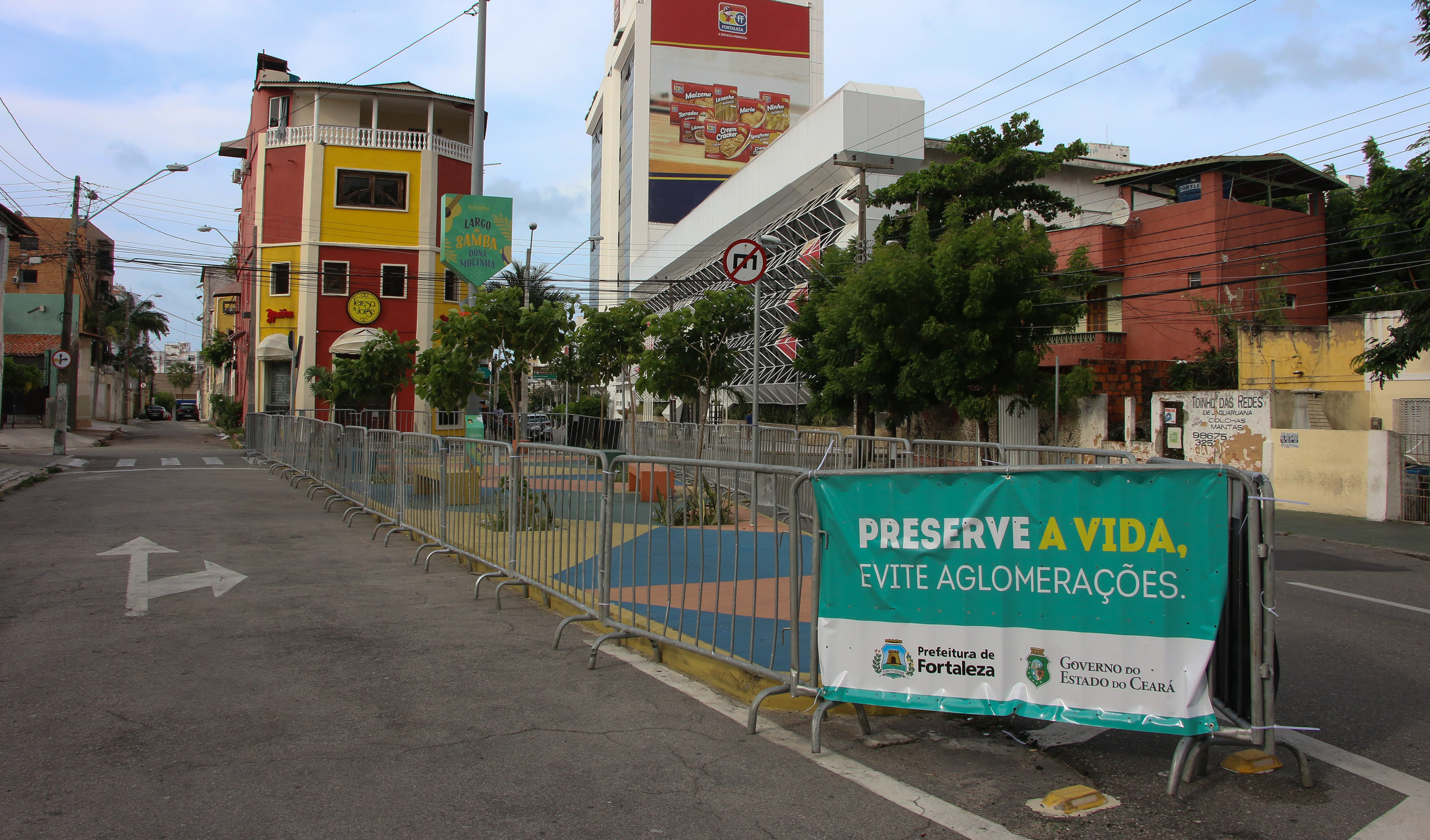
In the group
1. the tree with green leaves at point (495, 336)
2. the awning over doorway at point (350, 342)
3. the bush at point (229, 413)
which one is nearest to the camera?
the tree with green leaves at point (495, 336)

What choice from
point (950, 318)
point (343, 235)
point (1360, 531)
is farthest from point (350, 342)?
point (1360, 531)

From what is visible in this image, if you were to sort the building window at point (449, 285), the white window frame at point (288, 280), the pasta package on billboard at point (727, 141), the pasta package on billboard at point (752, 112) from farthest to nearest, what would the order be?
the pasta package on billboard at point (727, 141) → the pasta package on billboard at point (752, 112) → the building window at point (449, 285) → the white window frame at point (288, 280)

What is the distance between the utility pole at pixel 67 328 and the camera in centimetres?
2695

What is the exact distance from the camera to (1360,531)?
15.5 m

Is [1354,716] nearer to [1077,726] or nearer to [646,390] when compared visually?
[1077,726]

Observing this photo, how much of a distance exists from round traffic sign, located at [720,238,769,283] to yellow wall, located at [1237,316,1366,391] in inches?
740

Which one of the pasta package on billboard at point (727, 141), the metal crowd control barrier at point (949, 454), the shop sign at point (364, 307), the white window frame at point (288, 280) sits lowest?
the metal crowd control barrier at point (949, 454)

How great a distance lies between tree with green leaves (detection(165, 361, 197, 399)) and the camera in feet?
468

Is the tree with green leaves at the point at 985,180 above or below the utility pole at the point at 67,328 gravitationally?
above

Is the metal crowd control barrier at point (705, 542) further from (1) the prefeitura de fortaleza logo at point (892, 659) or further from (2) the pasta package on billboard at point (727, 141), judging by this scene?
(2) the pasta package on billboard at point (727, 141)

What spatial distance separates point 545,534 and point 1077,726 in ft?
14.3

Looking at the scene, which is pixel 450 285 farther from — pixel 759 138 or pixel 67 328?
pixel 759 138

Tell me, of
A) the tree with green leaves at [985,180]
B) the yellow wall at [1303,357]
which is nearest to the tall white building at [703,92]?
the tree with green leaves at [985,180]

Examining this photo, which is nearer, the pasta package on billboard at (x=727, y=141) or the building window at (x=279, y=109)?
the building window at (x=279, y=109)
